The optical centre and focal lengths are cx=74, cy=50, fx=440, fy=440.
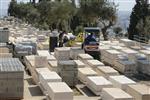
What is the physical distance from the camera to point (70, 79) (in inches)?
746

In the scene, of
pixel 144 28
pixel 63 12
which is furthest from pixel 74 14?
pixel 144 28

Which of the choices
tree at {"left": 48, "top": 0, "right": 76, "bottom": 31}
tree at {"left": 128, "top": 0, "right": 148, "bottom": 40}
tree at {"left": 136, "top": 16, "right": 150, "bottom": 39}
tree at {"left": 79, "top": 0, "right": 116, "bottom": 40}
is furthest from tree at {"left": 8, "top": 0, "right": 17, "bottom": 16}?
tree at {"left": 136, "top": 16, "right": 150, "bottom": 39}

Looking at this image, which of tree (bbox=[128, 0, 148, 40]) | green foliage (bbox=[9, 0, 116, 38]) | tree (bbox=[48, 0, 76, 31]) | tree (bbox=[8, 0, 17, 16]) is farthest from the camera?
tree (bbox=[8, 0, 17, 16])

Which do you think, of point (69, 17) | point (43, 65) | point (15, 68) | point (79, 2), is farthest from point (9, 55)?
point (69, 17)

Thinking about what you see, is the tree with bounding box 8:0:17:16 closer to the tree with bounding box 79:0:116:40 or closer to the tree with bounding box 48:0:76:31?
the tree with bounding box 48:0:76:31

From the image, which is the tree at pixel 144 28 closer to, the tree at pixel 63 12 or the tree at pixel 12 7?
the tree at pixel 63 12

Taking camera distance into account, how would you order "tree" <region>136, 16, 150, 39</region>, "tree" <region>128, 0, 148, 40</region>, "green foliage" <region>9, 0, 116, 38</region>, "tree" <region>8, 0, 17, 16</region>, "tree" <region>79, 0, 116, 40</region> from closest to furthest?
"tree" <region>136, 16, 150, 39</region> < "tree" <region>79, 0, 116, 40</region> < "green foliage" <region>9, 0, 116, 38</region> < "tree" <region>128, 0, 148, 40</region> < "tree" <region>8, 0, 17, 16</region>

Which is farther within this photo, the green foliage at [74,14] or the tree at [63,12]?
the tree at [63,12]

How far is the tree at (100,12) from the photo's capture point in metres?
44.2

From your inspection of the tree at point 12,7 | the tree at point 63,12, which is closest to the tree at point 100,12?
the tree at point 63,12

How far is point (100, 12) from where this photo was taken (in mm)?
44250

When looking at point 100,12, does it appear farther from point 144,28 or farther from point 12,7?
point 12,7

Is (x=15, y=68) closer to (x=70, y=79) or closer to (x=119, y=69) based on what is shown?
(x=70, y=79)

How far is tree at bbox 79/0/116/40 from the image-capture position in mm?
44250
